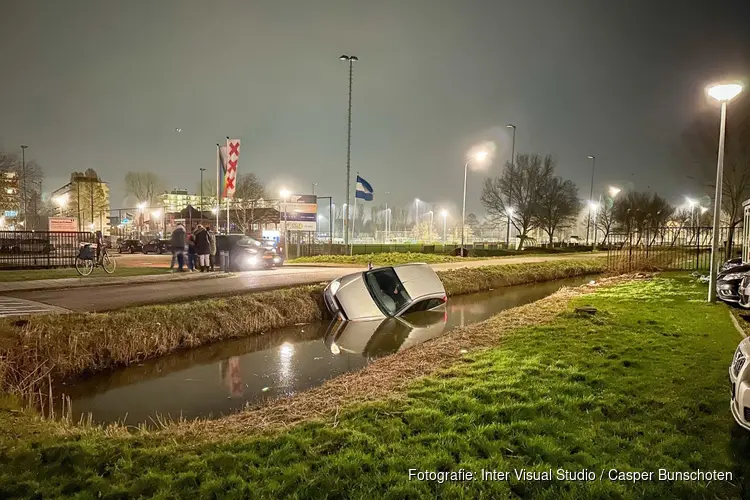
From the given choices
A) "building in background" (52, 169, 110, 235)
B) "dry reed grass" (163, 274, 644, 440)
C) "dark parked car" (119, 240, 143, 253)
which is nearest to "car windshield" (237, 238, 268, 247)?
"dry reed grass" (163, 274, 644, 440)

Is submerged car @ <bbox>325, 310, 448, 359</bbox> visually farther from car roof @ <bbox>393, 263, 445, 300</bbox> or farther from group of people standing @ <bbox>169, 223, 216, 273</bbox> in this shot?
group of people standing @ <bbox>169, 223, 216, 273</bbox>

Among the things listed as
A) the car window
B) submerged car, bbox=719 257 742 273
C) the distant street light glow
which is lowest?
the car window

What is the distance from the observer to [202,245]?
1864cm

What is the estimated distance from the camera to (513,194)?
53.8m

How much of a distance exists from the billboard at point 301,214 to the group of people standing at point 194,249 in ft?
57.0

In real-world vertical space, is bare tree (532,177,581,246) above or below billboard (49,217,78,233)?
above

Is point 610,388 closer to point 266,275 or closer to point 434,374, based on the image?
point 434,374

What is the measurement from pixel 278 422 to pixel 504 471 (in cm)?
283

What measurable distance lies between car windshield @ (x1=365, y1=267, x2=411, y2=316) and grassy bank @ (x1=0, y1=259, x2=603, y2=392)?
181cm

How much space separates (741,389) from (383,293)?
11.0 metres

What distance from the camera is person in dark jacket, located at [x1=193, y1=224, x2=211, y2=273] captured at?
731 inches

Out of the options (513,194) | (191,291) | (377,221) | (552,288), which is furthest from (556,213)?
(377,221)

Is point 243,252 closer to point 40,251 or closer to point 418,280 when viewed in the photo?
point 40,251

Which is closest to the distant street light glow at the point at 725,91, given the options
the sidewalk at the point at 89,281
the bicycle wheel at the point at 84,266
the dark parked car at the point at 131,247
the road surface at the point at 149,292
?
the road surface at the point at 149,292
